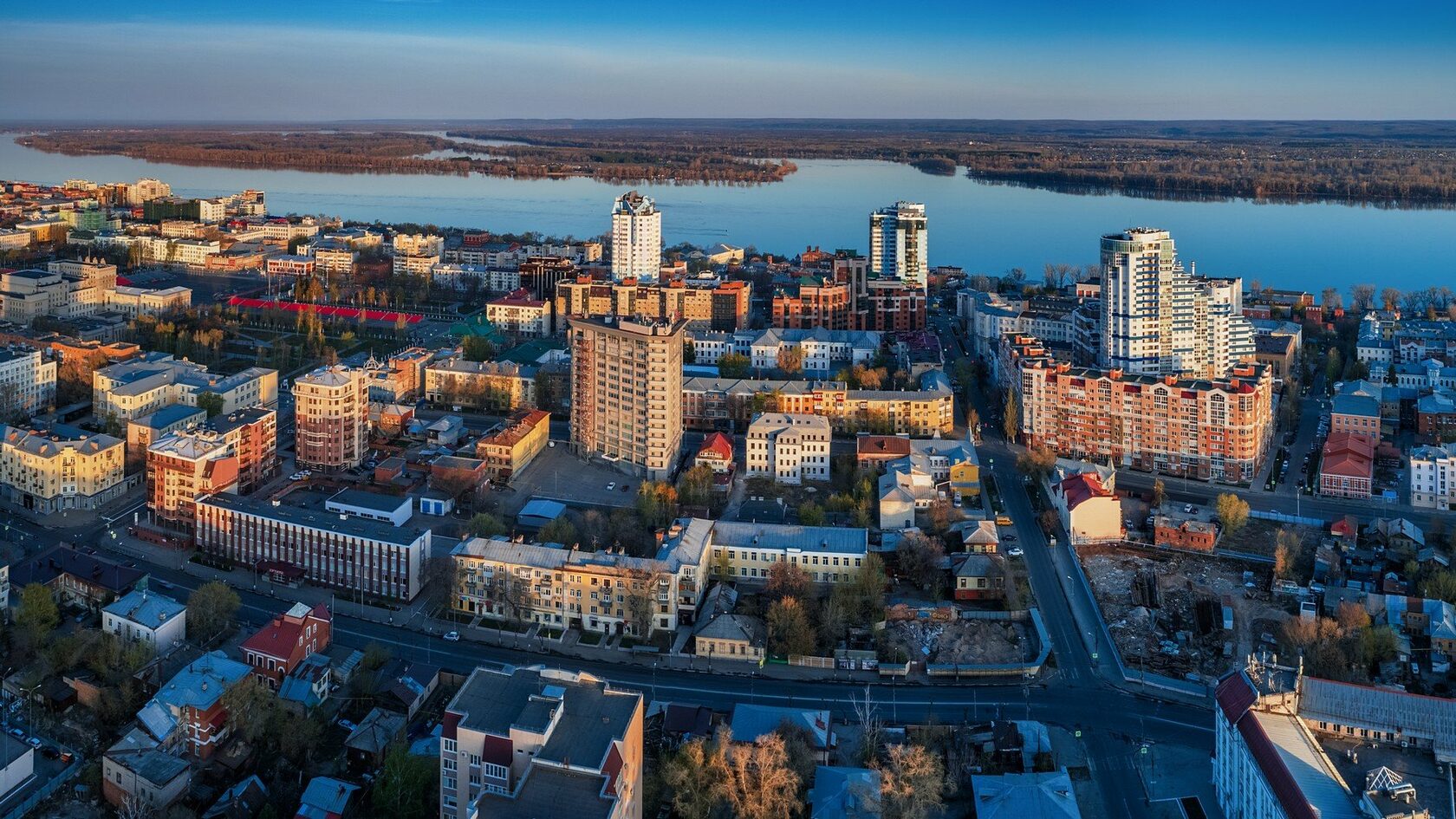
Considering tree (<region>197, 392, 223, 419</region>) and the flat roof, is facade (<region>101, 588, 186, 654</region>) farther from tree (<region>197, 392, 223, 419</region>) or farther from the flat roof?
tree (<region>197, 392, 223, 419</region>)

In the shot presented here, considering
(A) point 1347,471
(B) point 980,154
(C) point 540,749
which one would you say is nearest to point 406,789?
(C) point 540,749

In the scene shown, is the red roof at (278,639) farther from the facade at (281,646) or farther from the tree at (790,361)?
the tree at (790,361)

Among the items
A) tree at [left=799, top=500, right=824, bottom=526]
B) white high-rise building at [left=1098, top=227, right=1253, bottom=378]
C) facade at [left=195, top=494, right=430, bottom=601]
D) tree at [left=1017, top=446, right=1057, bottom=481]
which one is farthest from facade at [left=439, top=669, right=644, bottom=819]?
white high-rise building at [left=1098, top=227, right=1253, bottom=378]

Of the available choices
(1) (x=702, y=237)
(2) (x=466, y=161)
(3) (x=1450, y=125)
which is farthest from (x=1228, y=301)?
(3) (x=1450, y=125)

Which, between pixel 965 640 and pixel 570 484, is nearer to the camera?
pixel 965 640

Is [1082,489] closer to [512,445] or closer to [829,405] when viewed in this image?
[829,405]

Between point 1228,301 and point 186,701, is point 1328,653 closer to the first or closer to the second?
point 186,701

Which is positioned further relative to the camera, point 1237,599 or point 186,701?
point 1237,599
